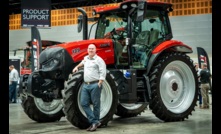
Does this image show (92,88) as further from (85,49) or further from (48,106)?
(48,106)

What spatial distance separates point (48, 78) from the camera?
8.36 meters

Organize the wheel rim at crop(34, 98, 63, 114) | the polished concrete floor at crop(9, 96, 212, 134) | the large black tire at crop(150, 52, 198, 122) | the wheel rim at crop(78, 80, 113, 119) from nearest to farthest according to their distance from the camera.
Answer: the polished concrete floor at crop(9, 96, 212, 134)
the wheel rim at crop(78, 80, 113, 119)
the large black tire at crop(150, 52, 198, 122)
the wheel rim at crop(34, 98, 63, 114)

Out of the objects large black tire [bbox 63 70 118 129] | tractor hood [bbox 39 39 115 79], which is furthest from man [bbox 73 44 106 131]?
tractor hood [bbox 39 39 115 79]

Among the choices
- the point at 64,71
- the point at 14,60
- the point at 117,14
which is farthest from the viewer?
the point at 14,60

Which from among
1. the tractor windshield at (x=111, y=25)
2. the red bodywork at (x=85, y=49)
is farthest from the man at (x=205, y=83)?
the red bodywork at (x=85, y=49)

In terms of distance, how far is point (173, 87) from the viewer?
911 cm

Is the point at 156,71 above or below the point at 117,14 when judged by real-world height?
below

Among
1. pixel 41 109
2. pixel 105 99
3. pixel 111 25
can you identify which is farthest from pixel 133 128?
pixel 111 25

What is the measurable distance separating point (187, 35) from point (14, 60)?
30.3 feet

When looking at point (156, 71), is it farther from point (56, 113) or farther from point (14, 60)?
point (14, 60)

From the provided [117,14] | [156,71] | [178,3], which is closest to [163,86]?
[156,71]

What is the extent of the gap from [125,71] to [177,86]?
1.50 metres

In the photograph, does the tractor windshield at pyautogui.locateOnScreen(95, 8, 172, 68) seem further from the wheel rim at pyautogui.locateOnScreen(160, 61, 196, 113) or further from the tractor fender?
the wheel rim at pyautogui.locateOnScreen(160, 61, 196, 113)

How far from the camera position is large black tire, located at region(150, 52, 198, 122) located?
862 centimetres
